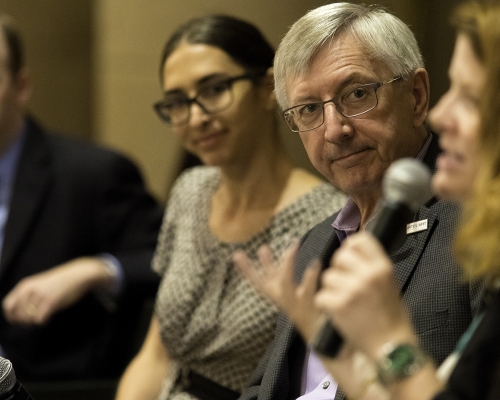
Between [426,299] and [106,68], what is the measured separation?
4101 millimetres

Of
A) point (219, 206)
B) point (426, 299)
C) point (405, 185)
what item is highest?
point (405, 185)

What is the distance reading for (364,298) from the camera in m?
1.10

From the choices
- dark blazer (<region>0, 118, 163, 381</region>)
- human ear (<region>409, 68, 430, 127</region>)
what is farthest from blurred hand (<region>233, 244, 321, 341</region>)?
dark blazer (<region>0, 118, 163, 381</region>)

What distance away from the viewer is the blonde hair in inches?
42.4

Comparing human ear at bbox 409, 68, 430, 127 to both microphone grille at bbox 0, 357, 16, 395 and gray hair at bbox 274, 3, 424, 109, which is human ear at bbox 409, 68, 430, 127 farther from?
microphone grille at bbox 0, 357, 16, 395

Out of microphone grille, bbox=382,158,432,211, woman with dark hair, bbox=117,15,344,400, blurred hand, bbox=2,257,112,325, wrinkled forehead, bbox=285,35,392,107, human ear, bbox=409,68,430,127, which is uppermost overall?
wrinkled forehead, bbox=285,35,392,107

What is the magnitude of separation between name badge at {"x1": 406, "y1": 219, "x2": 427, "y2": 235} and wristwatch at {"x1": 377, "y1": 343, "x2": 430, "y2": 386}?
584 millimetres

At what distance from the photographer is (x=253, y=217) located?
2.51m

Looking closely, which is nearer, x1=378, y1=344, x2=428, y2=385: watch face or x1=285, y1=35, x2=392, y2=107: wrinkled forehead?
x1=378, y1=344, x2=428, y2=385: watch face

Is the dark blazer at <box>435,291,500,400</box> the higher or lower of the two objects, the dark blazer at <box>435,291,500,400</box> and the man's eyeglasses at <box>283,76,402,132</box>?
the lower

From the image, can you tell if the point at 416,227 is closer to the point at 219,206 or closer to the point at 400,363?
the point at 400,363

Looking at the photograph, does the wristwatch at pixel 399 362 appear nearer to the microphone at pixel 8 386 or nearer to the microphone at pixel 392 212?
the microphone at pixel 392 212

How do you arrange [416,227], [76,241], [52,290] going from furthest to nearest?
[76,241]
[52,290]
[416,227]

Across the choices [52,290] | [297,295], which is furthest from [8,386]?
[52,290]
